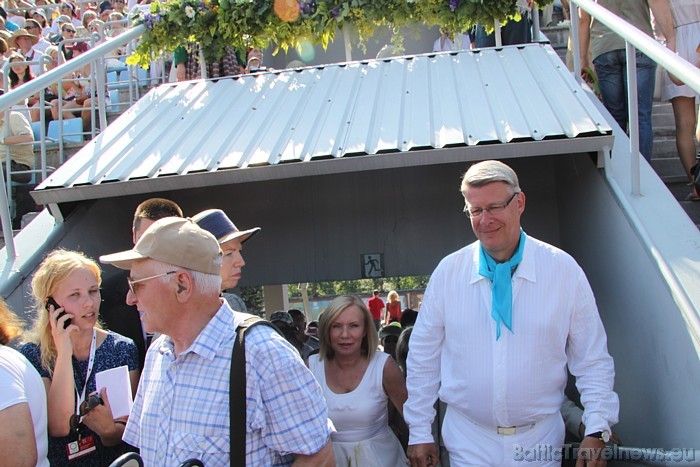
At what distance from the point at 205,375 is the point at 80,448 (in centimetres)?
119

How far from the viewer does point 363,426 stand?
12.3 ft

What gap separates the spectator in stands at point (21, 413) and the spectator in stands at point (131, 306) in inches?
42.1

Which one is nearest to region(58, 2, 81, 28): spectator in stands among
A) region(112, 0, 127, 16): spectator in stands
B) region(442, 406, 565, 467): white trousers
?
region(112, 0, 127, 16): spectator in stands

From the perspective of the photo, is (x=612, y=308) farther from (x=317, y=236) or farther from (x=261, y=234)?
(x=261, y=234)

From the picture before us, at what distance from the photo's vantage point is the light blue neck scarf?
3035mm

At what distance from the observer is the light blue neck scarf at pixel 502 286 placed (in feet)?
9.96

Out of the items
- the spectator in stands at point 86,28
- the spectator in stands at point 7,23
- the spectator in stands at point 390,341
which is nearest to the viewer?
the spectator in stands at point 390,341

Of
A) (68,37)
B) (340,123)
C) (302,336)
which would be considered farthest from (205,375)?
(68,37)

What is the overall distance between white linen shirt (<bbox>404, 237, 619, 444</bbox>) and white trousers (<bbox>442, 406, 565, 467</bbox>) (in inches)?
2.0

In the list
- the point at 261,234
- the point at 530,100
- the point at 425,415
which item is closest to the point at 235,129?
the point at 261,234

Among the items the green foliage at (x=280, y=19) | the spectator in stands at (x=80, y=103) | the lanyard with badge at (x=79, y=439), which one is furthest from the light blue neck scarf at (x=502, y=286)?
the spectator in stands at (x=80, y=103)

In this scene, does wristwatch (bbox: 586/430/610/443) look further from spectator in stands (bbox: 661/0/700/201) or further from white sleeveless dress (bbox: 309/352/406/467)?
spectator in stands (bbox: 661/0/700/201)

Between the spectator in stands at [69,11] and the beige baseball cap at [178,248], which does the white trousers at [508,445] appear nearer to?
the beige baseball cap at [178,248]
